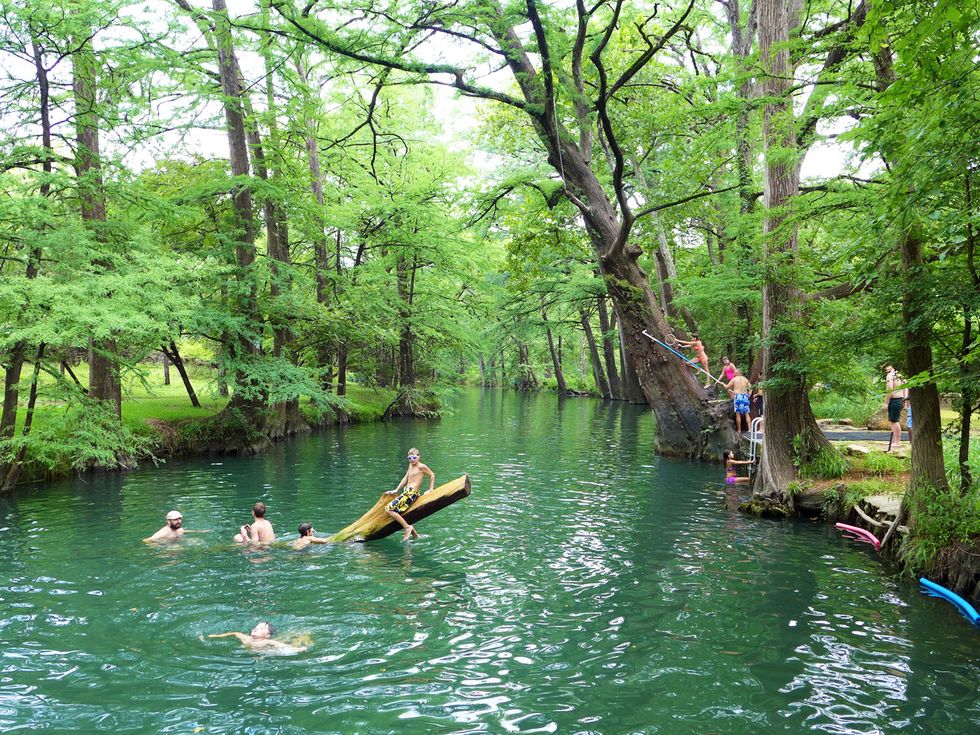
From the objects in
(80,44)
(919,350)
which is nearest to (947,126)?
(919,350)

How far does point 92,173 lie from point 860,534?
16.4 meters

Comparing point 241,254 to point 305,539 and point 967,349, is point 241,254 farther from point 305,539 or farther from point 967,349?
point 967,349

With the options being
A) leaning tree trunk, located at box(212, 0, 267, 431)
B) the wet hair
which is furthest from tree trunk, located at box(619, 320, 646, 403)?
the wet hair

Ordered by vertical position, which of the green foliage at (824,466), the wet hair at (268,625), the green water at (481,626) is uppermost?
the green foliage at (824,466)

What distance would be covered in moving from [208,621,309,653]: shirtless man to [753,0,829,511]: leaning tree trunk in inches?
358

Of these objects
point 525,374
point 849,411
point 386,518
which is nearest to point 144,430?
point 386,518

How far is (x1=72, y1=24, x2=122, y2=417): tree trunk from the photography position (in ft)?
48.1

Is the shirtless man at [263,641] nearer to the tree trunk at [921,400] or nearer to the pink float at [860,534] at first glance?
the tree trunk at [921,400]

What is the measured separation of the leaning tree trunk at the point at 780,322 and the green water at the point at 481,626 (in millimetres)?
1363

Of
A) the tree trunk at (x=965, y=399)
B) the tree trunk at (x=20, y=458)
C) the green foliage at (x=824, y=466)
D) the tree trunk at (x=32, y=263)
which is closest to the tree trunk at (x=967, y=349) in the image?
the tree trunk at (x=965, y=399)

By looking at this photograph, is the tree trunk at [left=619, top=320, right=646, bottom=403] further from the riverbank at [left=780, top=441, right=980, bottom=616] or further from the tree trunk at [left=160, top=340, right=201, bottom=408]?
the riverbank at [left=780, top=441, right=980, bottom=616]

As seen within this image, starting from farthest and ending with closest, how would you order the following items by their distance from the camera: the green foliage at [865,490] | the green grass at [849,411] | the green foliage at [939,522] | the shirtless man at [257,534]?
the green grass at [849,411]
the green foliage at [865,490]
the shirtless man at [257,534]
the green foliage at [939,522]

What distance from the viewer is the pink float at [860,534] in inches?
401

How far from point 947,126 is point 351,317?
63.0ft
